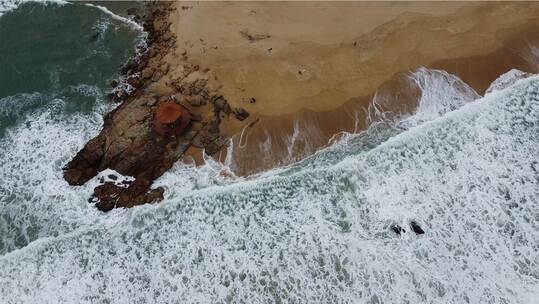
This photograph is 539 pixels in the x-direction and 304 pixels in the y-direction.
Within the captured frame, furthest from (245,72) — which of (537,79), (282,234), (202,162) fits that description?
(537,79)

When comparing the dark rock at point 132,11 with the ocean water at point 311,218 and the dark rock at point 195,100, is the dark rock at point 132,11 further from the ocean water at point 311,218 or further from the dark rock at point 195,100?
the dark rock at point 195,100

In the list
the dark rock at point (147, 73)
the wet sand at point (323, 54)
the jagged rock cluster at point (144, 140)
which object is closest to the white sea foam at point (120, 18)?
the wet sand at point (323, 54)

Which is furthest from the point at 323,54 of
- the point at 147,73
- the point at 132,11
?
the point at 132,11

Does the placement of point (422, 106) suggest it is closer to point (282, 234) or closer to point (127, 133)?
point (282, 234)

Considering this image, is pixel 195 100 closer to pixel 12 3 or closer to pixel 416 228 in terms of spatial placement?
pixel 416 228

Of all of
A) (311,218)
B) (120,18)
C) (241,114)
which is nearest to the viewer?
(311,218)
